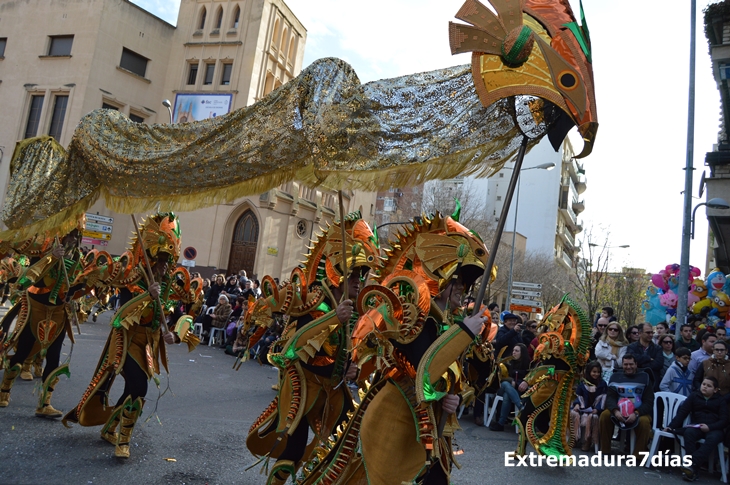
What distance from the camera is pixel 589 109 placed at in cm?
325

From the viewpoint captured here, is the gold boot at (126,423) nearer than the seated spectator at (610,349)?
Yes

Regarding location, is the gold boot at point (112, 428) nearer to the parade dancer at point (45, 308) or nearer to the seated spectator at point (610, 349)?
the parade dancer at point (45, 308)

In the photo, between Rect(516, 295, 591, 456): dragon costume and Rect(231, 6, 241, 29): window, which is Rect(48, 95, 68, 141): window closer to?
Rect(231, 6, 241, 29): window

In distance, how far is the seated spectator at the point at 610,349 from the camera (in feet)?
29.7

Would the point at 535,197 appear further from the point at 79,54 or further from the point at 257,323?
the point at 257,323

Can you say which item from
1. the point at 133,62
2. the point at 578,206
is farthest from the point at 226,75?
the point at 578,206

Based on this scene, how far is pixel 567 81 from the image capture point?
10.6ft

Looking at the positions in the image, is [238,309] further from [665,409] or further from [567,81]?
[567,81]

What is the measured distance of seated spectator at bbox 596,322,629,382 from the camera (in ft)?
29.7

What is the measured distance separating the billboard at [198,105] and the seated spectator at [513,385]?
21.8 meters

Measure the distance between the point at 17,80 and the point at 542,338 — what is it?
29.8 metres

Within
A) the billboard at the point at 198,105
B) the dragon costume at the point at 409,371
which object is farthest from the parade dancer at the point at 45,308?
the billboard at the point at 198,105

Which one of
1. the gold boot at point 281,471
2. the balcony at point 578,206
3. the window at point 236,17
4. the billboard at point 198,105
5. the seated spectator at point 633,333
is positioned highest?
the balcony at point 578,206

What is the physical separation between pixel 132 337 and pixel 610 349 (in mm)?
7043
